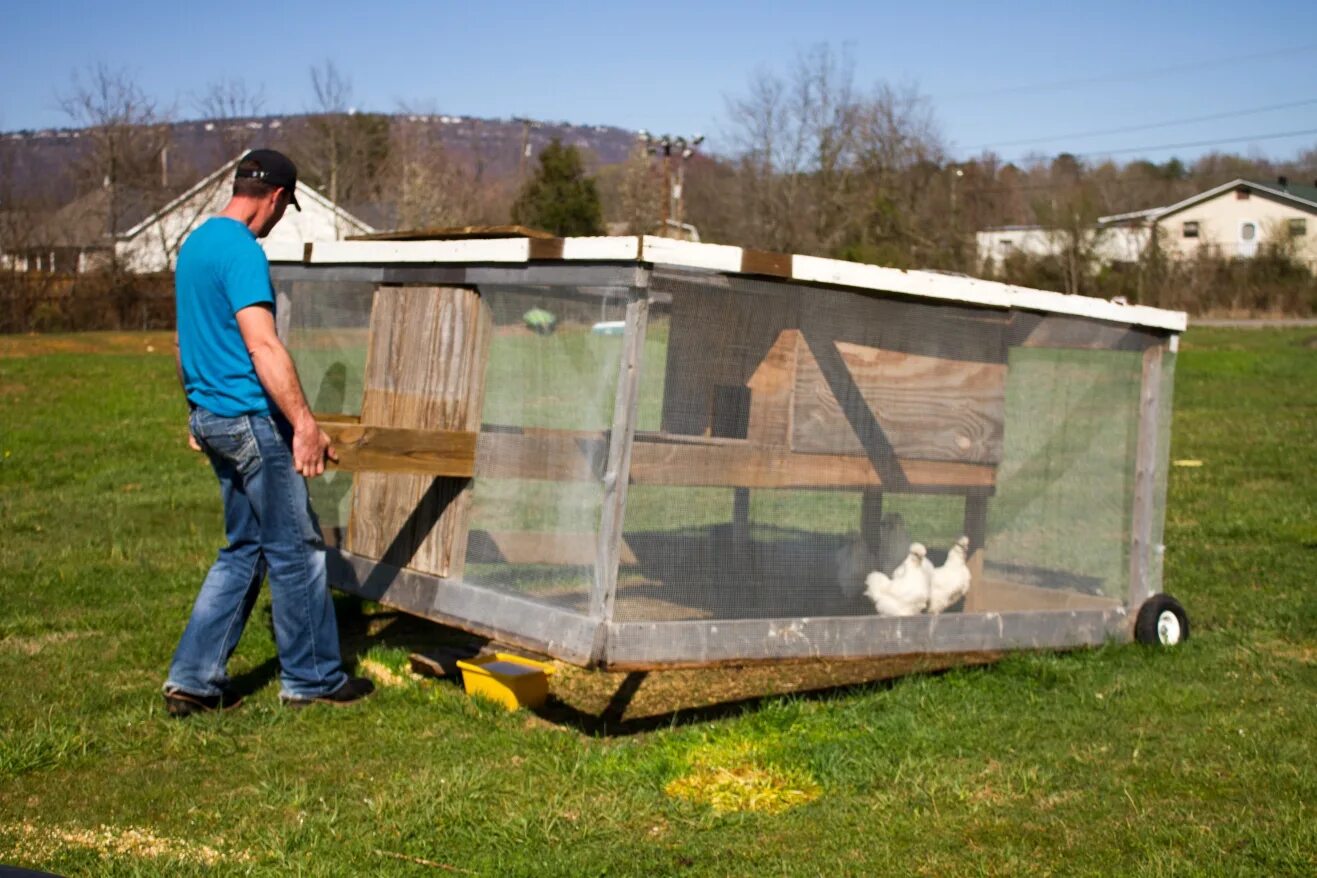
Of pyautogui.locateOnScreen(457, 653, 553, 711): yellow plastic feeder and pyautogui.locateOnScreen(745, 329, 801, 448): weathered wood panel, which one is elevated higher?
pyautogui.locateOnScreen(745, 329, 801, 448): weathered wood panel

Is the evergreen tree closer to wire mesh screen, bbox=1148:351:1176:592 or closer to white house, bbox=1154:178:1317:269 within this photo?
white house, bbox=1154:178:1317:269

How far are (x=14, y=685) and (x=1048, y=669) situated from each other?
160 inches

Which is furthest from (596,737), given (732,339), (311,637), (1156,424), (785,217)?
(785,217)

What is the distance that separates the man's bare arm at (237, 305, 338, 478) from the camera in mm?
4879

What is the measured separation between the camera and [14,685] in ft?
18.1

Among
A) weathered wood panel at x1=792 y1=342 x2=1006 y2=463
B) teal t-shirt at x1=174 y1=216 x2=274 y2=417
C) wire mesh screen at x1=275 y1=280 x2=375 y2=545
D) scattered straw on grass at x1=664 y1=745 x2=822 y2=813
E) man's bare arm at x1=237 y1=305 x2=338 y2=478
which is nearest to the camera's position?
scattered straw on grass at x1=664 y1=745 x2=822 y2=813

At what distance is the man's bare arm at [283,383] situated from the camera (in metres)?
4.88

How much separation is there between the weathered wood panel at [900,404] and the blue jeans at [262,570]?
1.84m

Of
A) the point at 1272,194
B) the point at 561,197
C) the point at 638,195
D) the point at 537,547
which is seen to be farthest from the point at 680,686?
the point at 1272,194

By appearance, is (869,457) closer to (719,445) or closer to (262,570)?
(719,445)

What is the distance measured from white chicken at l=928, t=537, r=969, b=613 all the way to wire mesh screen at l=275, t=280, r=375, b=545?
255cm

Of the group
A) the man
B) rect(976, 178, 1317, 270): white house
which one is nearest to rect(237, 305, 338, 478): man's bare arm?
the man

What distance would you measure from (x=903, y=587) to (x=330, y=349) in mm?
2760

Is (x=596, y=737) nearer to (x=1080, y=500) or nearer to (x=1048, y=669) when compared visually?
(x=1048, y=669)
